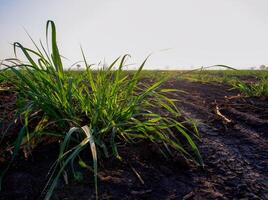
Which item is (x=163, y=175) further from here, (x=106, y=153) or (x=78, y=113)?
(x=78, y=113)

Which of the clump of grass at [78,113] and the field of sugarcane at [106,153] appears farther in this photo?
the clump of grass at [78,113]

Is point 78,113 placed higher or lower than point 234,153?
higher

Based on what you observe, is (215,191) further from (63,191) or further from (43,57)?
(43,57)

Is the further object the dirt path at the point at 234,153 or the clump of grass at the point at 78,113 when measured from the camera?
the clump of grass at the point at 78,113

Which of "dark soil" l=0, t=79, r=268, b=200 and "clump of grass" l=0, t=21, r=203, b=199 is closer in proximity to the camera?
"dark soil" l=0, t=79, r=268, b=200

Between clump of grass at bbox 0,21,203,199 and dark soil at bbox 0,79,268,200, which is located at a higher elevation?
clump of grass at bbox 0,21,203,199

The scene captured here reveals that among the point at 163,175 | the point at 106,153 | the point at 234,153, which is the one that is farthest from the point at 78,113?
the point at 234,153

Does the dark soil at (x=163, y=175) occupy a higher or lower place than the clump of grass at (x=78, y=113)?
lower

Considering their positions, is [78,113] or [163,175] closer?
[163,175]

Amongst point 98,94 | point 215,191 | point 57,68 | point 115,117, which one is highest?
point 57,68

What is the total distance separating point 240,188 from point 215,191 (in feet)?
0.38

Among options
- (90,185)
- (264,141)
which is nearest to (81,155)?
(90,185)

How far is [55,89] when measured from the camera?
151cm

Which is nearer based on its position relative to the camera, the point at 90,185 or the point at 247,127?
the point at 90,185
